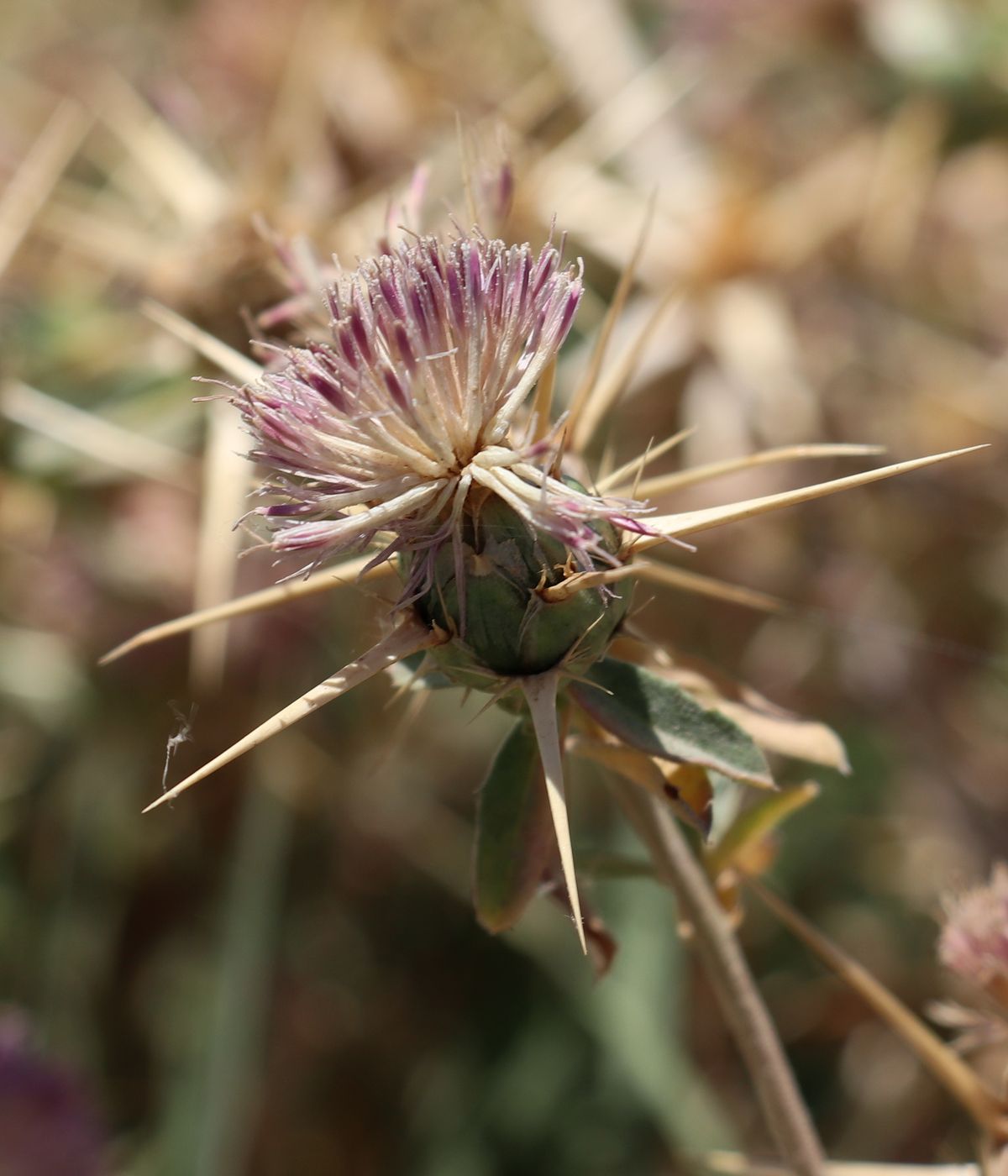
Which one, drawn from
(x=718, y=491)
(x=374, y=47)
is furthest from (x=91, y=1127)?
(x=374, y=47)

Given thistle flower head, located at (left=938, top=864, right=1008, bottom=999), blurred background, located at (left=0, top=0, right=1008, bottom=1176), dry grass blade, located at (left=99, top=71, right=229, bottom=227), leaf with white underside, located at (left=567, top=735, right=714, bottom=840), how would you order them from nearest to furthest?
leaf with white underside, located at (left=567, top=735, right=714, bottom=840), thistle flower head, located at (left=938, top=864, right=1008, bottom=999), dry grass blade, located at (left=99, top=71, right=229, bottom=227), blurred background, located at (left=0, top=0, right=1008, bottom=1176)

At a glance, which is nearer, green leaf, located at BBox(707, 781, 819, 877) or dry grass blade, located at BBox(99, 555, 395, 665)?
dry grass blade, located at BBox(99, 555, 395, 665)

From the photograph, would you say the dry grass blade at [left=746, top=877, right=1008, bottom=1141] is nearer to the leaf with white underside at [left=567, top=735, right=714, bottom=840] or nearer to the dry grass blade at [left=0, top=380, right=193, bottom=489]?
the leaf with white underside at [left=567, top=735, right=714, bottom=840]

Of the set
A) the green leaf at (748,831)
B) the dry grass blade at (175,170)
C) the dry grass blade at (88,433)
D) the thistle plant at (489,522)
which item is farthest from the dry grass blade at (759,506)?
the dry grass blade at (175,170)

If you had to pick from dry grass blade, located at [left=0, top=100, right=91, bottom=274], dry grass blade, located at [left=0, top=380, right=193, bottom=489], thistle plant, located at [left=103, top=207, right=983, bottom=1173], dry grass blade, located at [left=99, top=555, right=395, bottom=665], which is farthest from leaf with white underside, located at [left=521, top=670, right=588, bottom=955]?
dry grass blade, located at [left=0, top=100, right=91, bottom=274]

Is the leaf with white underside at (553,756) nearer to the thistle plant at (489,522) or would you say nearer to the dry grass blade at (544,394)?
the thistle plant at (489,522)

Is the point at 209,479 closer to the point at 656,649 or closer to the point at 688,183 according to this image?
the point at 656,649
